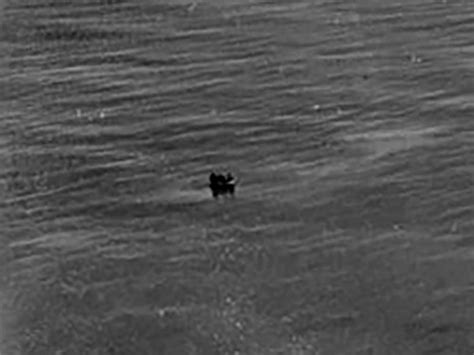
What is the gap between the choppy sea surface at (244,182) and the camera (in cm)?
5209

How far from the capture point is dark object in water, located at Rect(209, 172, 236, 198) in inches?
2422

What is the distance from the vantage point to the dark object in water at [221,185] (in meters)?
61.5

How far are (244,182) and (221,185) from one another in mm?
2107

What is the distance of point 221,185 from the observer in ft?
202

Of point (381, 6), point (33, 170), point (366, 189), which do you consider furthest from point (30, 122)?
point (381, 6)

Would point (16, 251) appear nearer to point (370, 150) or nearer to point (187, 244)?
point (187, 244)

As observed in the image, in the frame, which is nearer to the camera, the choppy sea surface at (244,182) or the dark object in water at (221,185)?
the choppy sea surface at (244,182)

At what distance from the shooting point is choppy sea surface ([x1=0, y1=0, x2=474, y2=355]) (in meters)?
52.1

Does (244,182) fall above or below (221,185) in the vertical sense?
above

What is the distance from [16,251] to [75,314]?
6.34 metres

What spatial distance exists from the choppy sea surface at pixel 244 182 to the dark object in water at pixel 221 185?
0.54 metres

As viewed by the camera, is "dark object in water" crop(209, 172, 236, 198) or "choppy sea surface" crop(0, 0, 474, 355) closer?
"choppy sea surface" crop(0, 0, 474, 355)

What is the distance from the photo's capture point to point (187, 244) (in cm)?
5803

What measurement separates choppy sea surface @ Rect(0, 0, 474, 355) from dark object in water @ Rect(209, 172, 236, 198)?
0.54 m
